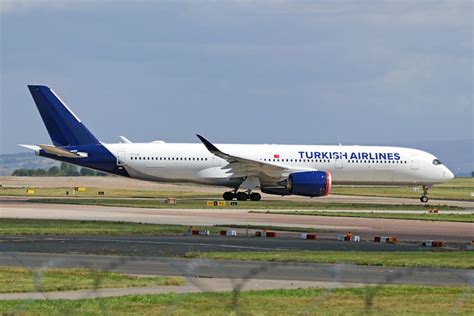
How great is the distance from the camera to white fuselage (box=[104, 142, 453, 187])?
67312 millimetres

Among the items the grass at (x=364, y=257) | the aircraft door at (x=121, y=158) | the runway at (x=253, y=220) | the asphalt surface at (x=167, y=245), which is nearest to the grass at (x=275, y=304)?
the grass at (x=364, y=257)

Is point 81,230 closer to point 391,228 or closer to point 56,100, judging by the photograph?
point 391,228

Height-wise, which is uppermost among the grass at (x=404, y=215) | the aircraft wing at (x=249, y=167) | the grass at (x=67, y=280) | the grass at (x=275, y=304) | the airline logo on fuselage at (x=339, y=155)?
the airline logo on fuselage at (x=339, y=155)

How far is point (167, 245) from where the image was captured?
1305 inches

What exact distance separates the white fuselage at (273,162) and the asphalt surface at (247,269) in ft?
126

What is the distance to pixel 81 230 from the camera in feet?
127

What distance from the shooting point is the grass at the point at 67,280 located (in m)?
21.2

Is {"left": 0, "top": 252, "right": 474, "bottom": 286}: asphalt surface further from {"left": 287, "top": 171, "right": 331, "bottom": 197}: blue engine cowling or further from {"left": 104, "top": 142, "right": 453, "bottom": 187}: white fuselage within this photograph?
{"left": 104, "top": 142, "right": 453, "bottom": 187}: white fuselage

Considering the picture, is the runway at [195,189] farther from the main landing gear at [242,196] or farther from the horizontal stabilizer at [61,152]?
the horizontal stabilizer at [61,152]

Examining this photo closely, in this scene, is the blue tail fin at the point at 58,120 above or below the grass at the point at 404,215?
above

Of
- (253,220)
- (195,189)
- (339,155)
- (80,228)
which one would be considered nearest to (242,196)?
(339,155)

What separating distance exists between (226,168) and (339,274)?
→ 42.2m

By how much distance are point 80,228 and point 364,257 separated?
539 inches

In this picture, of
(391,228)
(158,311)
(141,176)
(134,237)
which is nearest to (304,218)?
(391,228)
